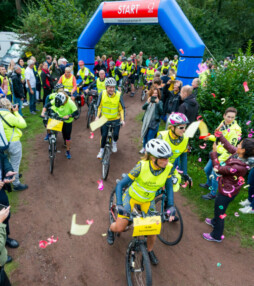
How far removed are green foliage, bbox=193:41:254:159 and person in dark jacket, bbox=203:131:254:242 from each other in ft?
9.46

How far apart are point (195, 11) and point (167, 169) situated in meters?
28.7

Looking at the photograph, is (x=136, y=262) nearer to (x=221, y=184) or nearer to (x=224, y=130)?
(x=221, y=184)

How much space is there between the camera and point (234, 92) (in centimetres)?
644

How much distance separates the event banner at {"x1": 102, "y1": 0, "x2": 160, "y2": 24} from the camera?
29.2 ft

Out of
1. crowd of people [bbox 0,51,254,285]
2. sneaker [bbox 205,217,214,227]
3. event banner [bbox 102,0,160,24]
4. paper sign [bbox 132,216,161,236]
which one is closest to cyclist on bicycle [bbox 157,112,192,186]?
crowd of people [bbox 0,51,254,285]

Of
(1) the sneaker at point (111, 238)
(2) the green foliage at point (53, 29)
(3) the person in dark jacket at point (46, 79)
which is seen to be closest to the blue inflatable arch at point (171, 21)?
(3) the person in dark jacket at point (46, 79)

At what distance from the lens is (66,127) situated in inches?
249

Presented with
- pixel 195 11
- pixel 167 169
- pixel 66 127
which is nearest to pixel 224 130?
pixel 167 169

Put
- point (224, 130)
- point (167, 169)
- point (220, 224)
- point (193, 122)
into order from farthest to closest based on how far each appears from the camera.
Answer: point (193, 122) → point (224, 130) → point (220, 224) → point (167, 169)

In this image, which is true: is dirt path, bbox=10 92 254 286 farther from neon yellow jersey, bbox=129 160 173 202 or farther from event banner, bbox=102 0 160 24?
event banner, bbox=102 0 160 24

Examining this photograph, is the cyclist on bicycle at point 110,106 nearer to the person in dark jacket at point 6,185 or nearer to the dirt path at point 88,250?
the dirt path at point 88,250

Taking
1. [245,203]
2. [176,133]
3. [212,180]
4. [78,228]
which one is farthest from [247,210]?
[78,228]

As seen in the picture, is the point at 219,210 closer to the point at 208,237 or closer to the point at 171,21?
→ the point at 208,237

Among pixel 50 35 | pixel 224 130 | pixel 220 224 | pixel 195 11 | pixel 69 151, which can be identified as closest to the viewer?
pixel 220 224
